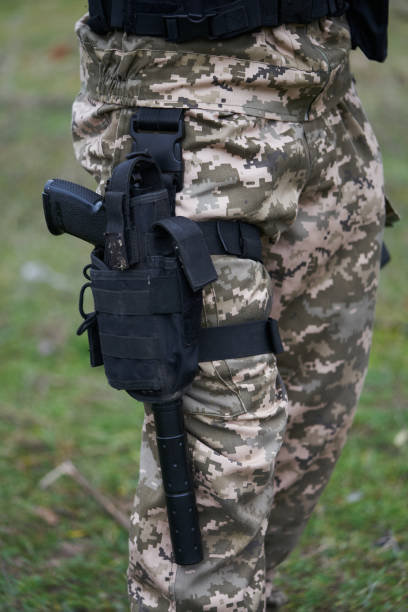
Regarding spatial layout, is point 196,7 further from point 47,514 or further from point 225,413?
point 47,514

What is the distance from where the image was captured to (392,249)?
199 inches

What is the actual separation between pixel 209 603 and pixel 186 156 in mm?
969

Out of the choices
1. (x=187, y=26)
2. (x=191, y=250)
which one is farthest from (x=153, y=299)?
(x=187, y=26)

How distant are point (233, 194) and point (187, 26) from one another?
0.36m

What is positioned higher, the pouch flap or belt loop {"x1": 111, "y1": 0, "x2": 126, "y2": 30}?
belt loop {"x1": 111, "y1": 0, "x2": 126, "y2": 30}

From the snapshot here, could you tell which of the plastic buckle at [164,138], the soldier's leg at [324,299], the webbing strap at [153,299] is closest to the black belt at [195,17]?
the plastic buckle at [164,138]

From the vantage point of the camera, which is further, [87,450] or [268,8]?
[87,450]

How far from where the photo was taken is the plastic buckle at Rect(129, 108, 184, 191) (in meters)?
1.70

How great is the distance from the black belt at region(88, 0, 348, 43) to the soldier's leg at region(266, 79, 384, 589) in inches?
11.2

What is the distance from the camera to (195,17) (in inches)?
65.7

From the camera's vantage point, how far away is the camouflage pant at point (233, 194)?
172 cm

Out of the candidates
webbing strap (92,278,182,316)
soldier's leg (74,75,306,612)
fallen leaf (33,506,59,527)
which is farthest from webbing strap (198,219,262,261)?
fallen leaf (33,506,59,527)

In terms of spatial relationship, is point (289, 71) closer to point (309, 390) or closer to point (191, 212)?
point (191, 212)

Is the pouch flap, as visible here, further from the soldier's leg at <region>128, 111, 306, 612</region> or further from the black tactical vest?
the black tactical vest
